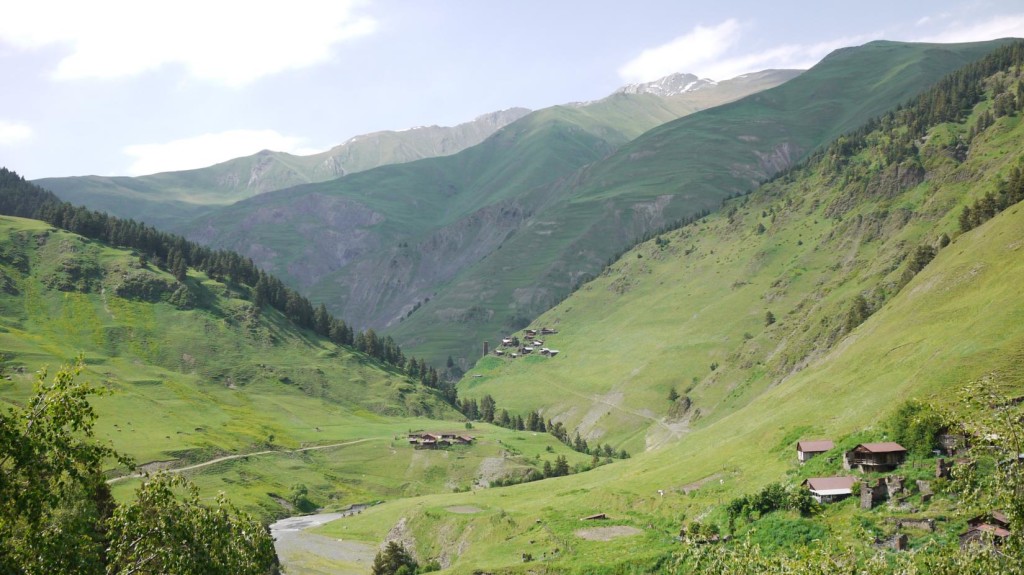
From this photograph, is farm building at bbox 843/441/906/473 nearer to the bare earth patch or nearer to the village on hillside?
the village on hillside

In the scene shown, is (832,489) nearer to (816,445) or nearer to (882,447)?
(882,447)

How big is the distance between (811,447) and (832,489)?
10.2 meters

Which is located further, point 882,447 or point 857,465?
point 857,465

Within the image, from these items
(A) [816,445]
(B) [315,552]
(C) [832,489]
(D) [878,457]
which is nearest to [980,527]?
(D) [878,457]

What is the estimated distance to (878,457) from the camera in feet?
237

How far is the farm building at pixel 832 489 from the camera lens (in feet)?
237

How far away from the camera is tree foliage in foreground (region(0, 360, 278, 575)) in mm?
27141

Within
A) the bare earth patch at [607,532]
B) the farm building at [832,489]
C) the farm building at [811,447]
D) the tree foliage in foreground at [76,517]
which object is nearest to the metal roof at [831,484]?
the farm building at [832,489]

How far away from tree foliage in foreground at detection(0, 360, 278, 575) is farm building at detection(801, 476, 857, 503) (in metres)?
56.6

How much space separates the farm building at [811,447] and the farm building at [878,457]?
Answer: 6.52m

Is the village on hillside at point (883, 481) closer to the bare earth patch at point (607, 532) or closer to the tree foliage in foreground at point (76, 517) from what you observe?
the bare earth patch at point (607, 532)

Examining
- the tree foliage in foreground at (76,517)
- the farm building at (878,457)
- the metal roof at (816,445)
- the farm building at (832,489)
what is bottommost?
the farm building at (832,489)

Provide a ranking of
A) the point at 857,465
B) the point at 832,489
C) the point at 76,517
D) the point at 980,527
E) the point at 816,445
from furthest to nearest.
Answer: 1. the point at 816,445
2. the point at 857,465
3. the point at 832,489
4. the point at 980,527
5. the point at 76,517

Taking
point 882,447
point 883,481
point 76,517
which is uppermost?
point 76,517
